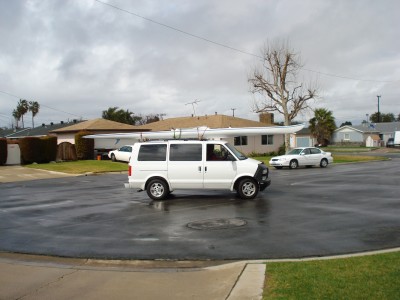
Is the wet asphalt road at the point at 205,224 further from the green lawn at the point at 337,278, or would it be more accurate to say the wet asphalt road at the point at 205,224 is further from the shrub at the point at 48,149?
Answer: the shrub at the point at 48,149

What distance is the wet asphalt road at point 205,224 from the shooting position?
7.65m

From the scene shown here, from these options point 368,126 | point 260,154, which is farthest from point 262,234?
point 368,126

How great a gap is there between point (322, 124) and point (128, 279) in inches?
2980

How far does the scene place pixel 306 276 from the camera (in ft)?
18.6

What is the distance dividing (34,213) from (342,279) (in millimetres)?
9545

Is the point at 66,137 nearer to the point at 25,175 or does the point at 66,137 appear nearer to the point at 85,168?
the point at 85,168

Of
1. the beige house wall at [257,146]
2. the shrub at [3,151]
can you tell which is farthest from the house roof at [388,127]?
the shrub at [3,151]

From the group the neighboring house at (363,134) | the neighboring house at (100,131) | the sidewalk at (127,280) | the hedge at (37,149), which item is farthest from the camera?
the neighboring house at (363,134)

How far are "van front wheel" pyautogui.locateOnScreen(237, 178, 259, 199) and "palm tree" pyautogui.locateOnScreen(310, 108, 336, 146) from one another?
66561 mm

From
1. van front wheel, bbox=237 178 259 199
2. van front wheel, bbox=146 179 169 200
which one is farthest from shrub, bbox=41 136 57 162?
van front wheel, bbox=237 178 259 199

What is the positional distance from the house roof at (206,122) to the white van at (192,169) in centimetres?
3168

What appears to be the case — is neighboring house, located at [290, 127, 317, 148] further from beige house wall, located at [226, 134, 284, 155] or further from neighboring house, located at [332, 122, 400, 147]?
beige house wall, located at [226, 134, 284, 155]

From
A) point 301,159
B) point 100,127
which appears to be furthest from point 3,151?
point 301,159

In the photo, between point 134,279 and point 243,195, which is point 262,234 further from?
point 243,195
